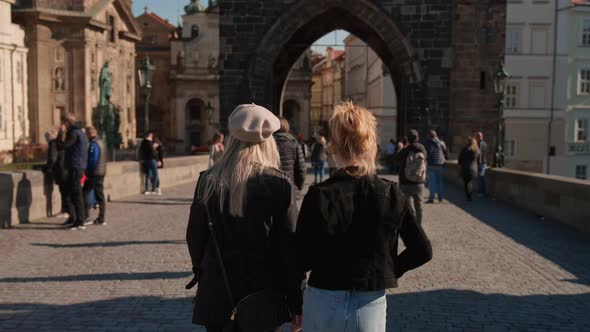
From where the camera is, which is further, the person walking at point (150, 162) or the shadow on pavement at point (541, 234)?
the person walking at point (150, 162)

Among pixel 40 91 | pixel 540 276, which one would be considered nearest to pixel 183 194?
pixel 540 276

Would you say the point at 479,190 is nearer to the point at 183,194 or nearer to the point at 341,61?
the point at 183,194

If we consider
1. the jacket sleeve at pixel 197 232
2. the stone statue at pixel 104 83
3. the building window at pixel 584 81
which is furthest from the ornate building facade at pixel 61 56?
the jacket sleeve at pixel 197 232

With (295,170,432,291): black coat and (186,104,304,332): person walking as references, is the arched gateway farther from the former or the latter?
(295,170,432,291): black coat

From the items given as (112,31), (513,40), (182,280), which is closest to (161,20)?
(112,31)

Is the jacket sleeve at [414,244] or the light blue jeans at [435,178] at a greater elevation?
the jacket sleeve at [414,244]

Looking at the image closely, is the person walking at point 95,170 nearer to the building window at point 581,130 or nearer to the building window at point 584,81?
the building window at point 584,81

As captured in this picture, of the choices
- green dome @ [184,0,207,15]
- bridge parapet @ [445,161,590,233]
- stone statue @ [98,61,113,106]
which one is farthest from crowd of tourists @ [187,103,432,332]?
green dome @ [184,0,207,15]

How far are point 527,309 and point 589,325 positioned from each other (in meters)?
0.57

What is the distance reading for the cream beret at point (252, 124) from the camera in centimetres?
321

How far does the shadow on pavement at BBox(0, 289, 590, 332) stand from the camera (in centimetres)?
546

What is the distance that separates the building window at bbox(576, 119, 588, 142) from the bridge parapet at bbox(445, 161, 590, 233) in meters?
31.7

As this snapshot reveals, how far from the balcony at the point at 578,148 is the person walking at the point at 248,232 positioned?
148 ft

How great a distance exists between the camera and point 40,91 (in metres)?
41.6
